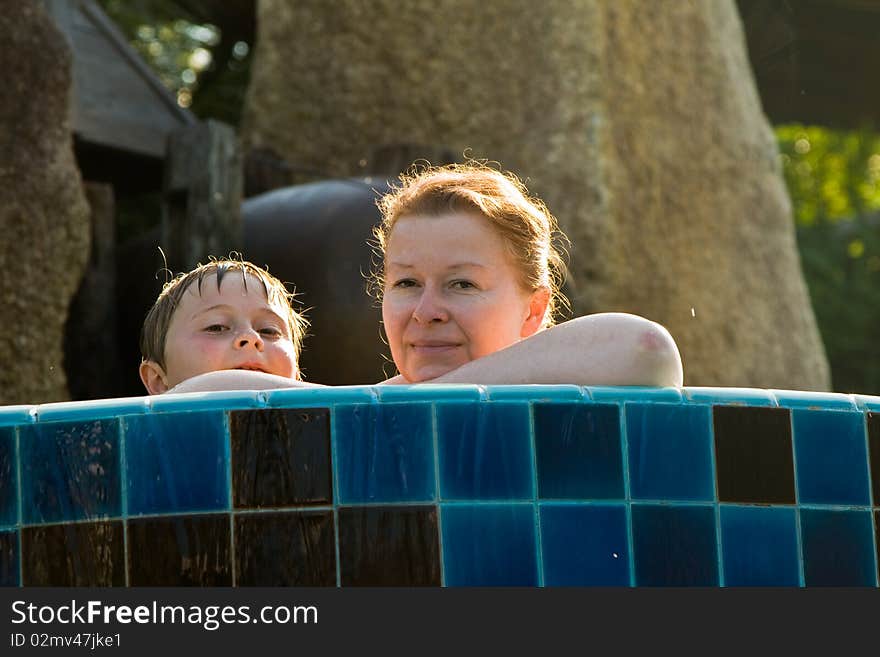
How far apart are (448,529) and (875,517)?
541 mm

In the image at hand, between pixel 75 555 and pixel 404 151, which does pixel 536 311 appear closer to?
pixel 75 555

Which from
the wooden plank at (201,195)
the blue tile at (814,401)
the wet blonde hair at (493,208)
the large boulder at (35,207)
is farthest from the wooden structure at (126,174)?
the blue tile at (814,401)

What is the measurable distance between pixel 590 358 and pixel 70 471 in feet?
2.17

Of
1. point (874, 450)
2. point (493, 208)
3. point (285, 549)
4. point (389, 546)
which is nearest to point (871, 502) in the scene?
point (874, 450)

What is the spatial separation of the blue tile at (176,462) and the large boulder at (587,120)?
367cm

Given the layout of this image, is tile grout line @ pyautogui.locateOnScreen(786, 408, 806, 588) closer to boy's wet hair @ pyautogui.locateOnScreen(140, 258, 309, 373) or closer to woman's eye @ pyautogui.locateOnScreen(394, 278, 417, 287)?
woman's eye @ pyautogui.locateOnScreen(394, 278, 417, 287)

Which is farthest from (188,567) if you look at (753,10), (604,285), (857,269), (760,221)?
(857,269)

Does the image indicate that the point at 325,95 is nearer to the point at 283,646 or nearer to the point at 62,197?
the point at 62,197

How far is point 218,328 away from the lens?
8.65 ft

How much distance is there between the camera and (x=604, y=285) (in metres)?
5.38

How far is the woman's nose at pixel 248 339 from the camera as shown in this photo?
2590 mm

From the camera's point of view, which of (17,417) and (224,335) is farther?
(224,335)

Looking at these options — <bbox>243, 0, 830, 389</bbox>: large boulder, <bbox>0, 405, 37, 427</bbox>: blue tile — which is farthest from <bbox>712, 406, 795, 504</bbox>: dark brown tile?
<bbox>243, 0, 830, 389</bbox>: large boulder

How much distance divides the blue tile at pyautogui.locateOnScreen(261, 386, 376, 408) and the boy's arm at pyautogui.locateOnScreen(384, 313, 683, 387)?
0.71 ft
